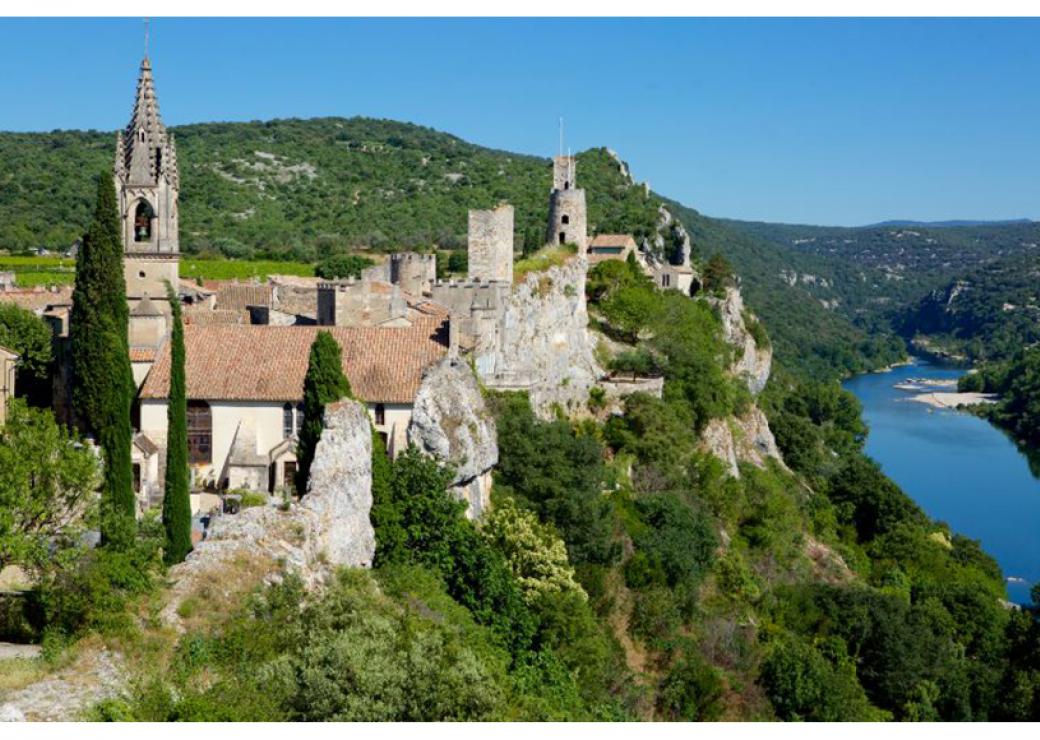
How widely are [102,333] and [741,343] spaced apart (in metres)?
42.1

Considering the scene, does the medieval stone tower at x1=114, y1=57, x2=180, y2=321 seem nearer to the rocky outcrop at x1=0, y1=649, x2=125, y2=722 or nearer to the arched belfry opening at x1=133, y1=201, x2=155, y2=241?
the arched belfry opening at x1=133, y1=201, x2=155, y2=241

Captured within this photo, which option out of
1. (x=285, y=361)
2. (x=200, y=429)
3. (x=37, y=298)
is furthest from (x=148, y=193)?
(x=37, y=298)

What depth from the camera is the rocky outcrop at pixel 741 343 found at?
6128cm

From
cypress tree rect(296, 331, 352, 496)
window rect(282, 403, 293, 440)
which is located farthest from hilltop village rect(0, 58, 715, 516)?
cypress tree rect(296, 331, 352, 496)

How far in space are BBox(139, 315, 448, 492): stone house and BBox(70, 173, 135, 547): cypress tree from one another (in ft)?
5.83

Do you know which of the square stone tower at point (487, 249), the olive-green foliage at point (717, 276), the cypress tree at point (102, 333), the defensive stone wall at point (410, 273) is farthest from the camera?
the olive-green foliage at point (717, 276)

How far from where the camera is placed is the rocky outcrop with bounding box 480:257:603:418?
34.7 meters

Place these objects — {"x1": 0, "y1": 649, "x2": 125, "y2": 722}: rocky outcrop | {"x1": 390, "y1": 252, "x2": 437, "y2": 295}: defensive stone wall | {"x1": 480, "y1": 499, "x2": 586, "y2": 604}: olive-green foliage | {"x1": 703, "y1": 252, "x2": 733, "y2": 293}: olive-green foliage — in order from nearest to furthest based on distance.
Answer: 1. {"x1": 0, "y1": 649, "x2": 125, "y2": 722}: rocky outcrop
2. {"x1": 480, "y1": 499, "x2": 586, "y2": 604}: olive-green foliage
3. {"x1": 390, "y1": 252, "x2": 437, "y2": 295}: defensive stone wall
4. {"x1": 703, "y1": 252, "x2": 733, "y2": 293}: olive-green foliage

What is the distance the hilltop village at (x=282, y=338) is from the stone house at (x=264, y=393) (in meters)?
0.03

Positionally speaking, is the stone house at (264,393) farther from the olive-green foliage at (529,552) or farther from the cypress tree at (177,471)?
the olive-green foliage at (529,552)

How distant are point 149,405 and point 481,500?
7314 millimetres

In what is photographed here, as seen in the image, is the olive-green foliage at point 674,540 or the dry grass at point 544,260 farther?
the dry grass at point 544,260

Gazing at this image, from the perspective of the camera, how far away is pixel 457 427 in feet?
83.8

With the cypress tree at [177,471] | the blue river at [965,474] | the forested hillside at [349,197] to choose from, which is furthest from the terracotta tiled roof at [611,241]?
→ the cypress tree at [177,471]
